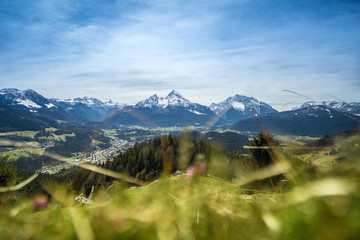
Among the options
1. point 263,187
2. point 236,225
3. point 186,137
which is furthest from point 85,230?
point 263,187

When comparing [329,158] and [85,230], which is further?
[329,158]

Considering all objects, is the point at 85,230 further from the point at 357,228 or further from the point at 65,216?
the point at 357,228

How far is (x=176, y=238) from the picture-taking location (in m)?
0.95

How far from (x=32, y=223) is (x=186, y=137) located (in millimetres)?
1702

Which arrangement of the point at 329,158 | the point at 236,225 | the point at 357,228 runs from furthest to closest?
the point at 329,158
the point at 236,225
the point at 357,228

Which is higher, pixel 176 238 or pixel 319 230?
pixel 319 230

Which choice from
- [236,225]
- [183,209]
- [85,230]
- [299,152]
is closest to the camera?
[85,230]

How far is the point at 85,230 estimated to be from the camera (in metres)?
0.92

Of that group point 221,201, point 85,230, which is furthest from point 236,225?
point 85,230

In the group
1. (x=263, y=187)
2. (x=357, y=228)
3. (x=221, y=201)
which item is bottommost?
(x=263, y=187)

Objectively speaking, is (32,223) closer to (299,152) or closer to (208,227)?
(208,227)

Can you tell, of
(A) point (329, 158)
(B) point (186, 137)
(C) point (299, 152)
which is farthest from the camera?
(B) point (186, 137)

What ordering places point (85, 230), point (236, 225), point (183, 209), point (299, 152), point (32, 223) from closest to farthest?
point (85, 230) < point (236, 225) < point (32, 223) < point (183, 209) < point (299, 152)

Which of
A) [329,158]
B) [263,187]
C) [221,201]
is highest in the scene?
[329,158]
